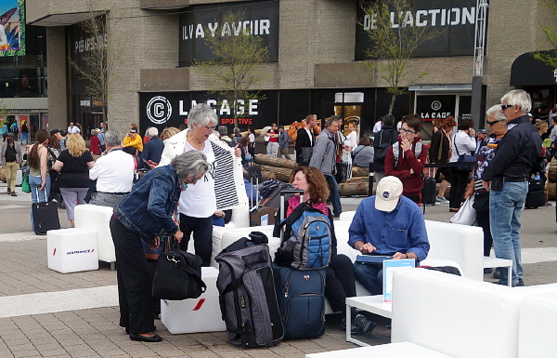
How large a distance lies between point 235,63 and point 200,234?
2817 cm

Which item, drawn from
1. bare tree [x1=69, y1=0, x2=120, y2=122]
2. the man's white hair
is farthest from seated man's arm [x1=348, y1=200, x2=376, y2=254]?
bare tree [x1=69, y1=0, x2=120, y2=122]

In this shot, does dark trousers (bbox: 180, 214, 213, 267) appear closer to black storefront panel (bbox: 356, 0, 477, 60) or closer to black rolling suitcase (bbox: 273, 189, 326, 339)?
black rolling suitcase (bbox: 273, 189, 326, 339)

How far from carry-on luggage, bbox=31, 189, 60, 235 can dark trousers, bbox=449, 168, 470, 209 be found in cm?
758

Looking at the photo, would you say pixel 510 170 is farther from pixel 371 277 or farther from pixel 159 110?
pixel 159 110

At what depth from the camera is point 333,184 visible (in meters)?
13.3

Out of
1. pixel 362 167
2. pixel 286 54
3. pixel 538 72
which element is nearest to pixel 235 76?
pixel 286 54

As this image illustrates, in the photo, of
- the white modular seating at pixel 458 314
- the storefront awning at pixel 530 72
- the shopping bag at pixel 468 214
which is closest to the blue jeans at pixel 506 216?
the shopping bag at pixel 468 214

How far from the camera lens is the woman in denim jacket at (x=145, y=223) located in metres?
5.91

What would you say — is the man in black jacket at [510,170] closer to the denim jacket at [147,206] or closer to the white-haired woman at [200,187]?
the white-haired woman at [200,187]

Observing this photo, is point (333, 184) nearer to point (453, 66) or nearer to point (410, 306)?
point (410, 306)

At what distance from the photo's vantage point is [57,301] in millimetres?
7574

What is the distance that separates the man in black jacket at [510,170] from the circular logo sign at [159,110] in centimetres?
3244

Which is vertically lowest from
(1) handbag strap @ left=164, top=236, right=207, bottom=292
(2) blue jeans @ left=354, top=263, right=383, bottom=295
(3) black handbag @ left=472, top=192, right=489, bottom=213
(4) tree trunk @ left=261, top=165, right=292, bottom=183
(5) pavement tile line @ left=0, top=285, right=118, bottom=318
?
(5) pavement tile line @ left=0, top=285, right=118, bottom=318

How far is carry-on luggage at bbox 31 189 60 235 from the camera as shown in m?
12.4
